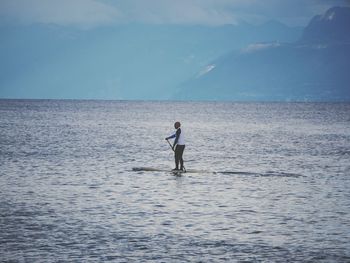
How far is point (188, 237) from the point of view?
869 inches

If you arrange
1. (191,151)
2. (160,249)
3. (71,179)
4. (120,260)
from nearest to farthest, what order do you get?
(120,260), (160,249), (71,179), (191,151)

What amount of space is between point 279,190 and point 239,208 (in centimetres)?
677

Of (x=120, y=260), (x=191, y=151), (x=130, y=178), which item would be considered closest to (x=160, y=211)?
(x=120, y=260)

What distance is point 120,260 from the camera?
755 inches

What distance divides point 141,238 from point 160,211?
485 cm

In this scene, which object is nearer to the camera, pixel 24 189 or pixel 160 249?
pixel 160 249

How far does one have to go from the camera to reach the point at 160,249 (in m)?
20.5

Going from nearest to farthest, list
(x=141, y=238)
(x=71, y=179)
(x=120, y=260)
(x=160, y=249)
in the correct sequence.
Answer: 1. (x=120, y=260)
2. (x=160, y=249)
3. (x=141, y=238)
4. (x=71, y=179)

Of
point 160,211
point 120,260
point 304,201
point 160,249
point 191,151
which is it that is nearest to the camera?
point 120,260

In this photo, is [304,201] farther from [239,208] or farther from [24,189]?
[24,189]

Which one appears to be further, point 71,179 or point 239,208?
point 71,179

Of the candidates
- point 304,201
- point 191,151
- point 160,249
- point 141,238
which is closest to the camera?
point 160,249

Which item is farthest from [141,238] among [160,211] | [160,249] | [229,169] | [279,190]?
[229,169]

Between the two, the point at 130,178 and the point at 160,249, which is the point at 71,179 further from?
the point at 160,249
